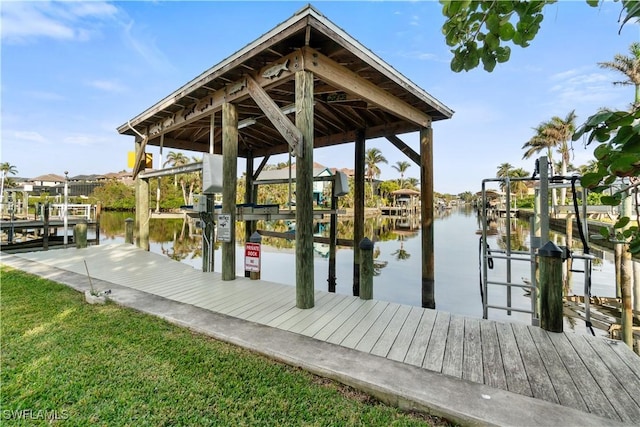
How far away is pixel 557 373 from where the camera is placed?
7.84ft

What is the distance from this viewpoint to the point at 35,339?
121 inches

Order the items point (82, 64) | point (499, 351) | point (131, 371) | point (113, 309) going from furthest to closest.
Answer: point (82, 64) < point (113, 309) < point (499, 351) < point (131, 371)

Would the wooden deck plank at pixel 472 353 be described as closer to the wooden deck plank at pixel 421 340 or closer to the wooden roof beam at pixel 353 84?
the wooden deck plank at pixel 421 340

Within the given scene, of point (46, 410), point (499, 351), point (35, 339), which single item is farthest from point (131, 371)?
point (499, 351)

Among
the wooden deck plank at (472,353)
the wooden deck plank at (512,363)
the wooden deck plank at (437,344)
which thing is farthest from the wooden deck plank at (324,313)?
the wooden deck plank at (512,363)

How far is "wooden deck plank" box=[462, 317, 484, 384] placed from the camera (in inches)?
93.4

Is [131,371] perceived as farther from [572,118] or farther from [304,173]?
[572,118]

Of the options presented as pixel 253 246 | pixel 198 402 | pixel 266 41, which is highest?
pixel 266 41

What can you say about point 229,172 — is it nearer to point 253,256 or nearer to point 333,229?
point 253,256

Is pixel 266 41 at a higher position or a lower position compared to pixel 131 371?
higher

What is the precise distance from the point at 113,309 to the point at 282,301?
7.39ft
